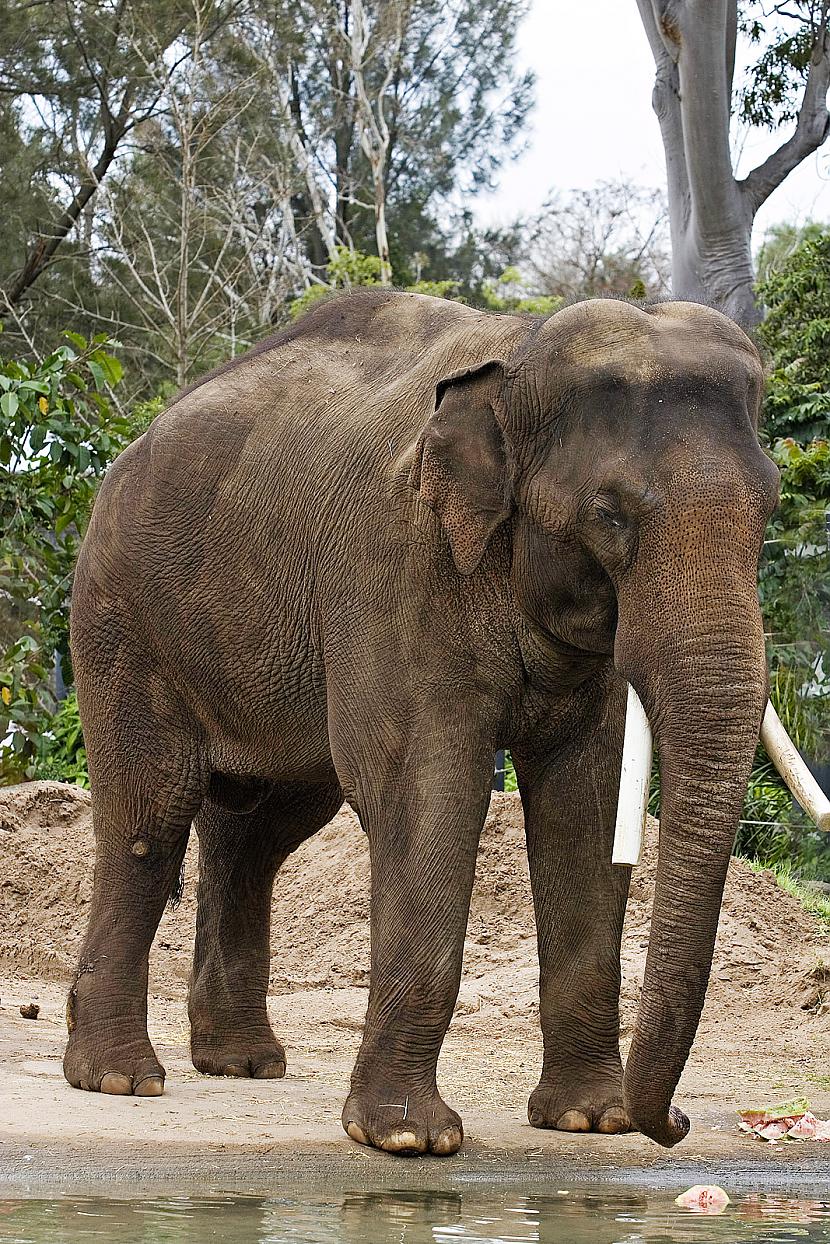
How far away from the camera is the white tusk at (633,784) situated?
16.5 feet

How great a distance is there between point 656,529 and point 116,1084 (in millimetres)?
2860

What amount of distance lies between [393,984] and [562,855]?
2.62ft

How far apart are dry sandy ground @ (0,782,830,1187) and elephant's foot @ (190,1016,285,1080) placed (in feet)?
Result: 0.43

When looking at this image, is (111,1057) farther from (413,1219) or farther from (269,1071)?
(413,1219)

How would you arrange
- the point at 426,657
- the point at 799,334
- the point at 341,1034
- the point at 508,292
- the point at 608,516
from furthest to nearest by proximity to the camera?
the point at 508,292 → the point at 799,334 → the point at 341,1034 → the point at 426,657 → the point at 608,516

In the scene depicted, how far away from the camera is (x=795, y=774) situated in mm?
5258

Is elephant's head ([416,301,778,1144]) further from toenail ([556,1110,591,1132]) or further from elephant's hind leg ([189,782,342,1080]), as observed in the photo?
elephant's hind leg ([189,782,342,1080])

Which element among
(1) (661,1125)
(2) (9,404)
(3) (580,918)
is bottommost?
(1) (661,1125)

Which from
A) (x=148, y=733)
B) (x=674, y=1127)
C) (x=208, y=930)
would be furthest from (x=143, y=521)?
(x=674, y=1127)

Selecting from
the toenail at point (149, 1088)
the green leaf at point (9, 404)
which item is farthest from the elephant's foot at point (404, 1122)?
the green leaf at point (9, 404)

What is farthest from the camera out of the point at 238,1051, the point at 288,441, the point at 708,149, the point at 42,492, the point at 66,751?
the point at 66,751

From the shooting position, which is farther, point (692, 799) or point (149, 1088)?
point (149, 1088)

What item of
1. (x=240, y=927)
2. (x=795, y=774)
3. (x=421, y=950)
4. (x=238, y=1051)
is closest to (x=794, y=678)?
(x=240, y=927)

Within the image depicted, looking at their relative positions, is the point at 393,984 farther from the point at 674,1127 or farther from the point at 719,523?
the point at 719,523
